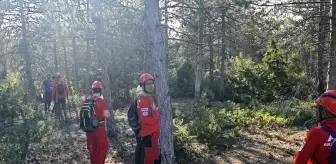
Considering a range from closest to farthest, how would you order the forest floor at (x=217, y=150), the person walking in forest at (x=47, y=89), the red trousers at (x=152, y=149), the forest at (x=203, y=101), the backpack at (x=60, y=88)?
the red trousers at (x=152, y=149), the forest at (x=203, y=101), the forest floor at (x=217, y=150), the backpack at (x=60, y=88), the person walking in forest at (x=47, y=89)

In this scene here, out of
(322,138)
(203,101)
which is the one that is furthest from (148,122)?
(203,101)

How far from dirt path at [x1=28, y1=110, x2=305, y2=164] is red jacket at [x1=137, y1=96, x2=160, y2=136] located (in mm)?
2929

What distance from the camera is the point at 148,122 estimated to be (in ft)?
18.5

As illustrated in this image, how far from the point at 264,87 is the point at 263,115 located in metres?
5.92

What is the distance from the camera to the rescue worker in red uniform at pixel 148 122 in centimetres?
562

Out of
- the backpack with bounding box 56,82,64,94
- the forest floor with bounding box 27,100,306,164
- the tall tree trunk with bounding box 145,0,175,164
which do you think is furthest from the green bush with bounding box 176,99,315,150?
the backpack with bounding box 56,82,64,94

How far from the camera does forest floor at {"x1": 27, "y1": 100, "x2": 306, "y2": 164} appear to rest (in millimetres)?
8406

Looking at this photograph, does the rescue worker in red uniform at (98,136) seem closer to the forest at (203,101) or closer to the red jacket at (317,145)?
the forest at (203,101)

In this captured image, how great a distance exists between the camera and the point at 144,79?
5.72m

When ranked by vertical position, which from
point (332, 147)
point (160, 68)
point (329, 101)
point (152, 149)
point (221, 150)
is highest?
point (160, 68)

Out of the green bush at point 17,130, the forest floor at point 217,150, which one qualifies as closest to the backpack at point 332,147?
the green bush at point 17,130

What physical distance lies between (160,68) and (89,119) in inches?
70.2

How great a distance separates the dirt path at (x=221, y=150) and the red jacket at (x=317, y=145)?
5353 millimetres

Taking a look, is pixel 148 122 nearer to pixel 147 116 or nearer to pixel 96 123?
pixel 147 116
